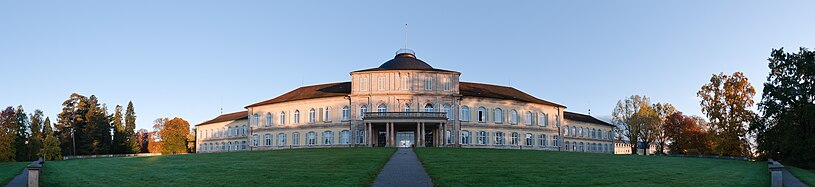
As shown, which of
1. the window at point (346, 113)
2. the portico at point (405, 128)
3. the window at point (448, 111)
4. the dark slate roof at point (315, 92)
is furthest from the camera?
the dark slate roof at point (315, 92)

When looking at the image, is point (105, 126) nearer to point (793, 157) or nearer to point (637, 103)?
point (637, 103)

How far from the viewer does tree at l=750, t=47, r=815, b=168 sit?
1554 inches

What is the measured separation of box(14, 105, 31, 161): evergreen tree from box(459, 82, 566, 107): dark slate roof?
154ft

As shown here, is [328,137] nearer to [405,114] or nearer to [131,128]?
[405,114]

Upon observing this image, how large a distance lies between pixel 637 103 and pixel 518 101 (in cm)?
1774

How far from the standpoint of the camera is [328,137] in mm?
70250

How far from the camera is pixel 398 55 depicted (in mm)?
77438

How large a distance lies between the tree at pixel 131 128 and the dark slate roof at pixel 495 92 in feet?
145

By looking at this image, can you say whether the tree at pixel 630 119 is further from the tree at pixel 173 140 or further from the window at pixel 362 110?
the tree at pixel 173 140

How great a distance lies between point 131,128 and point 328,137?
3404cm

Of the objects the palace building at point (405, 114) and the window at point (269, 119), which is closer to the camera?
the palace building at point (405, 114)

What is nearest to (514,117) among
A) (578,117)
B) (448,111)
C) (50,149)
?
(448,111)

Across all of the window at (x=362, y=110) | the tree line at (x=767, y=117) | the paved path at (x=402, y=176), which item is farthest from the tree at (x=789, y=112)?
the window at (x=362, y=110)

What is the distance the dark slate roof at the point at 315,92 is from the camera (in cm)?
7238
